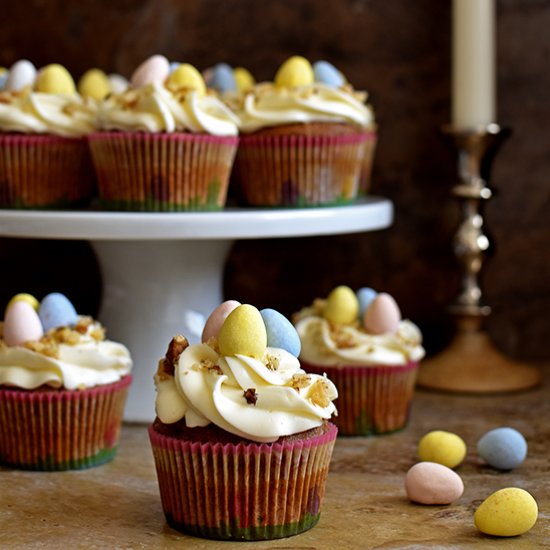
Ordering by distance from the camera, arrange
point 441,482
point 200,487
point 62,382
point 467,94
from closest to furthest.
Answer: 1. point 200,487
2. point 441,482
3. point 62,382
4. point 467,94

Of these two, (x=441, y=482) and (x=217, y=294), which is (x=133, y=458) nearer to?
(x=217, y=294)

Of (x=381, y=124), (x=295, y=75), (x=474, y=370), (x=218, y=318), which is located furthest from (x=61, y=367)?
(x=381, y=124)

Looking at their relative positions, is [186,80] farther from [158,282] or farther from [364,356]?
[364,356]

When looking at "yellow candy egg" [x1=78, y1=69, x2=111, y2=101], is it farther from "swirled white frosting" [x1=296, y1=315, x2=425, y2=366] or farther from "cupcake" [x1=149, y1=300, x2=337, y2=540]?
"cupcake" [x1=149, y1=300, x2=337, y2=540]

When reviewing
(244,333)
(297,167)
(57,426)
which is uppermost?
(297,167)

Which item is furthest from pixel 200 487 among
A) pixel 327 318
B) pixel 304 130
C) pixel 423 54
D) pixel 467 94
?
pixel 423 54

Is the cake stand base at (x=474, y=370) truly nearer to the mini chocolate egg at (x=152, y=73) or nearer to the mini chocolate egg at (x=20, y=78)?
the mini chocolate egg at (x=152, y=73)
